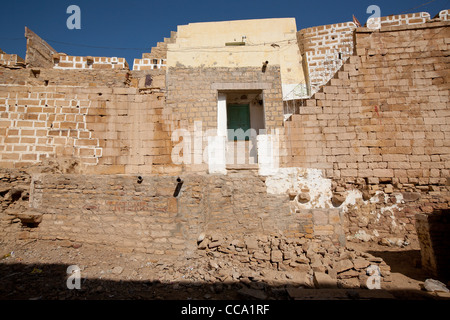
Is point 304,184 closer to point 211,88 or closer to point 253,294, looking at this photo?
point 253,294

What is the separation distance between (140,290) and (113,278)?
612mm

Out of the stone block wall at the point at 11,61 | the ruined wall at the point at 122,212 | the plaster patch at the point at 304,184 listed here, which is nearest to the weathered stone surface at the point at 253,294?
the ruined wall at the point at 122,212

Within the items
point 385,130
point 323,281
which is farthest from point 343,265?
point 385,130

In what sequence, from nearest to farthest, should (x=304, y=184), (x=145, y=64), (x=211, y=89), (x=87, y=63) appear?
(x=304, y=184) → (x=211, y=89) → (x=87, y=63) → (x=145, y=64)

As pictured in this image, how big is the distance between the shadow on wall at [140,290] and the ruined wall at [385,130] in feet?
10.9

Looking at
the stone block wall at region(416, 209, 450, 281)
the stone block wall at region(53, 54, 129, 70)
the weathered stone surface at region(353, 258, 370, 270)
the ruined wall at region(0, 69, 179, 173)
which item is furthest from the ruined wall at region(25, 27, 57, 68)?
the stone block wall at region(416, 209, 450, 281)

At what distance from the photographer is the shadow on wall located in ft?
12.2

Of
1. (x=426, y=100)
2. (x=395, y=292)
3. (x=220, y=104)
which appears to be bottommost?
(x=395, y=292)

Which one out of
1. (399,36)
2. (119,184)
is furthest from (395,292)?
(399,36)

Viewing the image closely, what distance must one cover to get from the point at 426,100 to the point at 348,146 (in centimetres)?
291

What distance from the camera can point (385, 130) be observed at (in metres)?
7.50

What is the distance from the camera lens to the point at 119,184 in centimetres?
538

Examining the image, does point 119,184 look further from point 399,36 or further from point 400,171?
point 399,36

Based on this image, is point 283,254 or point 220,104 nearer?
point 283,254
